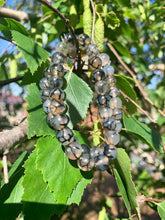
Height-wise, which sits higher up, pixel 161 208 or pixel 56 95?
pixel 56 95

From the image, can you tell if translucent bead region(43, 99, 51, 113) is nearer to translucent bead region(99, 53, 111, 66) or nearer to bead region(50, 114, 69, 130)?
bead region(50, 114, 69, 130)

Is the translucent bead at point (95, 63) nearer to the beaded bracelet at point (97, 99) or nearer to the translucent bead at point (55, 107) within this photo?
the beaded bracelet at point (97, 99)

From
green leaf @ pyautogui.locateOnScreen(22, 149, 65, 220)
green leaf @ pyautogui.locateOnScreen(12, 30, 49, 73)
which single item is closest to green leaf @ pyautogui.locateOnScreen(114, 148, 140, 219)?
green leaf @ pyautogui.locateOnScreen(22, 149, 65, 220)

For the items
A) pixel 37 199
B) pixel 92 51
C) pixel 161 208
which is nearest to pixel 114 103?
pixel 92 51

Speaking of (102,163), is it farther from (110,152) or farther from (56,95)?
(56,95)

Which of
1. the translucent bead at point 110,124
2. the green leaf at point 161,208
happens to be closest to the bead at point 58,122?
the translucent bead at point 110,124

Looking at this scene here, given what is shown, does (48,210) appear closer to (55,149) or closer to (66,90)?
(55,149)

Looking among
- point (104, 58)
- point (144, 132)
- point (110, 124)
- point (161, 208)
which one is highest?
point (104, 58)
